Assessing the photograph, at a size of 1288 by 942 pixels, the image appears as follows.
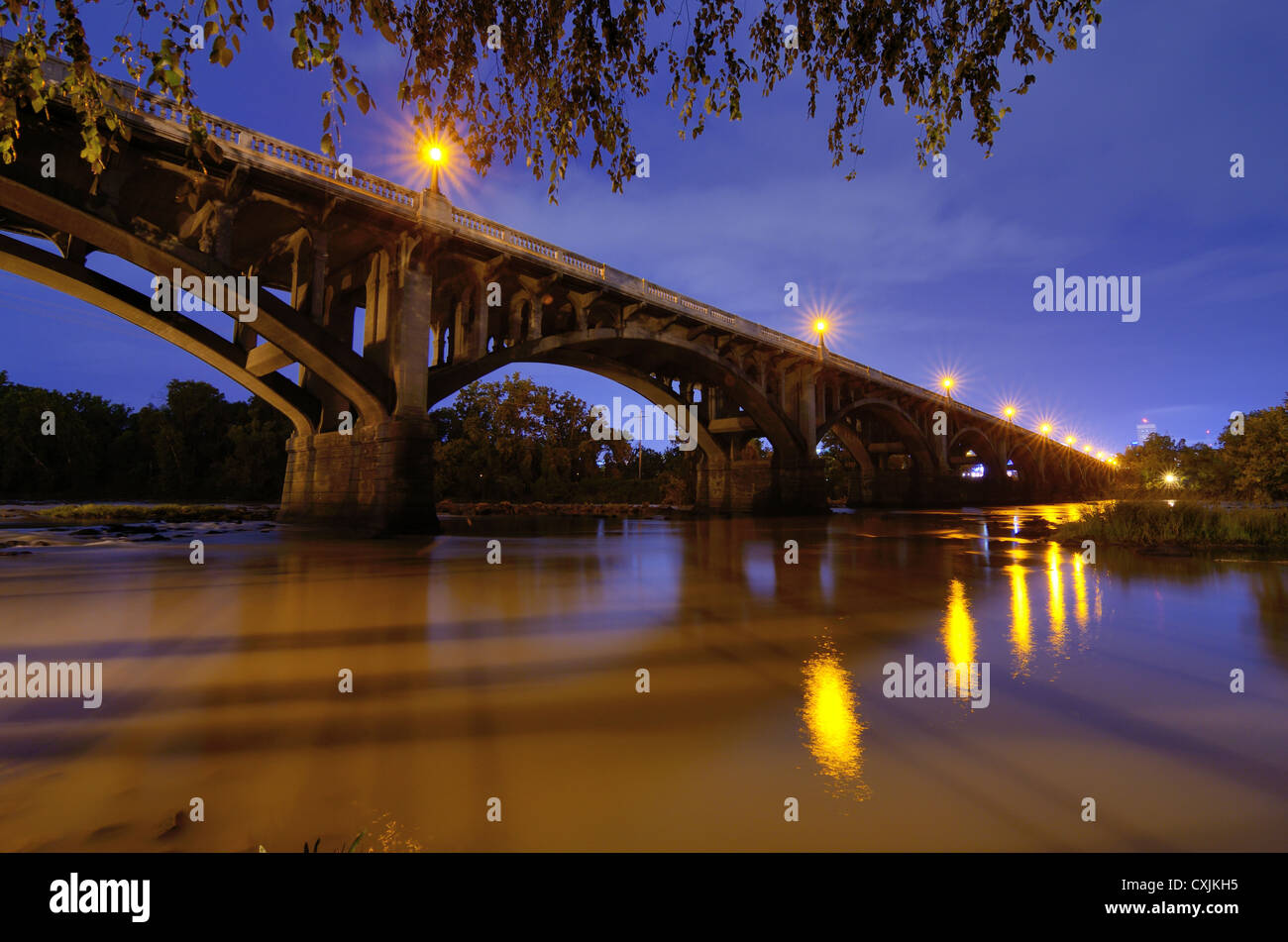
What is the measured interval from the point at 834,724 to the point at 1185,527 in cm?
1702

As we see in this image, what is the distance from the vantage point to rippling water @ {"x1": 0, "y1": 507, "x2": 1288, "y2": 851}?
246 centimetres

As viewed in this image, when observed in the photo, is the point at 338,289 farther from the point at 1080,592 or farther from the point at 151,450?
the point at 151,450

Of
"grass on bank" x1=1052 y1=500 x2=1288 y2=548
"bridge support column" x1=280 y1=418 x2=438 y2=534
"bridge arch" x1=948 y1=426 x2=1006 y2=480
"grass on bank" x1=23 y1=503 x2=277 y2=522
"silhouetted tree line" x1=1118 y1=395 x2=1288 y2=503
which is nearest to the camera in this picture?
"grass on bank" x1=1052 y1=500 x2=1288 y2=548

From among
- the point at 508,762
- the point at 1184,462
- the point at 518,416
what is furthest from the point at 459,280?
the point at 1184,462

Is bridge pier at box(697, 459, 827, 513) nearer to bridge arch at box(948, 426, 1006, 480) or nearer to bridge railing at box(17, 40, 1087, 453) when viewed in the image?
bridge railing at box(17, 40, 1087, 453)

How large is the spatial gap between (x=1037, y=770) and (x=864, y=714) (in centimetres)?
98

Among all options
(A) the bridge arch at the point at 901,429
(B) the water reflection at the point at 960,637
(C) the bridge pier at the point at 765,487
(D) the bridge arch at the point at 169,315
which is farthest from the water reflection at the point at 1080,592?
(A) the bridge arch at the point at 901,429

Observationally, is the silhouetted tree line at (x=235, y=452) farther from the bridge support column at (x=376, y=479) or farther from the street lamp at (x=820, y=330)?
the bridge support column at (x=376, y=479)

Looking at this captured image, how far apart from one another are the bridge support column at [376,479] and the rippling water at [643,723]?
31.4ft

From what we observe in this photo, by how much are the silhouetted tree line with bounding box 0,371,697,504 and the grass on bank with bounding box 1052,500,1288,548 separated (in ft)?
113

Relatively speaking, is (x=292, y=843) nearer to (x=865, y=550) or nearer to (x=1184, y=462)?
(x=865, y=550)

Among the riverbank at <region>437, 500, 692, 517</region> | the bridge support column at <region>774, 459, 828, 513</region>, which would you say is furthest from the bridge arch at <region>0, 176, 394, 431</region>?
the bridge support column at <region>774, 459, 828, 513</region>
